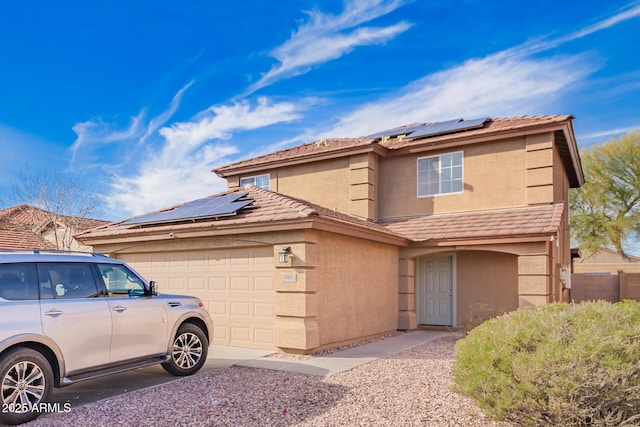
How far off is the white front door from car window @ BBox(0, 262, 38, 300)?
422 inches

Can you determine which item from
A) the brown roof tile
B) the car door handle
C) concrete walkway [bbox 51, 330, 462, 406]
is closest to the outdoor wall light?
concrete walkway [bbox 51, 330, 462, 406]

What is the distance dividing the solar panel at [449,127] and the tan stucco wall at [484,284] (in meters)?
3.65

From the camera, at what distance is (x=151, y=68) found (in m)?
15.5

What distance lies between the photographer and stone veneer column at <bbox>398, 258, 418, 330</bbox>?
1334 cm

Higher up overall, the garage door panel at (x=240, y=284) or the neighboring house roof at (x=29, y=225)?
the neighboring house roof at (x=29, y=225)

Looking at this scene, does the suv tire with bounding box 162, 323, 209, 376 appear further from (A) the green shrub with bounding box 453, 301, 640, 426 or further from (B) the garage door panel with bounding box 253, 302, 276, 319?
(A) the green shrub with bounding box 453, 301, 640, 426

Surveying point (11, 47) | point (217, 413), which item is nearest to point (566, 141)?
point (217, 413)

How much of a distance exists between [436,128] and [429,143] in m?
1.10

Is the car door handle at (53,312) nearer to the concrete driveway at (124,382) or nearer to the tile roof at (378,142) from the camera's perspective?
the concrete driveway at (124,382)

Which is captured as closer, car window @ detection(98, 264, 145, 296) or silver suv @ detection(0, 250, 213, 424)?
silver suv @ detection(0, 250, 213, 424)

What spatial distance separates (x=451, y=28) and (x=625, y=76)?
8.54 m

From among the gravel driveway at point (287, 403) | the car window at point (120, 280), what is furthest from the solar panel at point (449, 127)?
the car window at point (120, 280)

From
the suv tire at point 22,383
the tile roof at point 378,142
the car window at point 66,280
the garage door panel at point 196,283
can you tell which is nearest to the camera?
the suv tire at point 22,383

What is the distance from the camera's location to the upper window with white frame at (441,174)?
1430 cm
